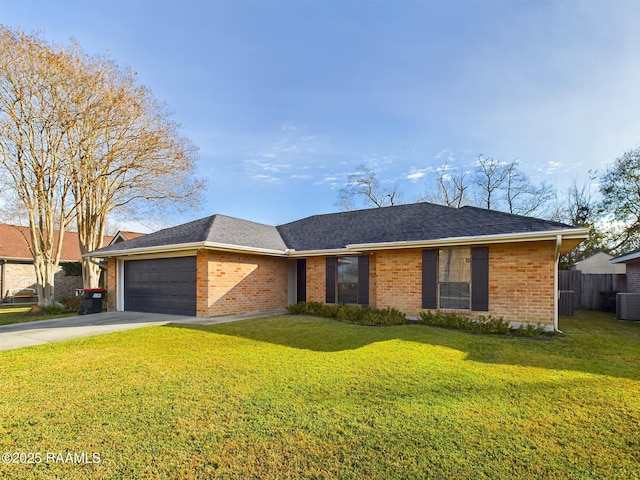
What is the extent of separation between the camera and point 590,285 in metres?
15.7

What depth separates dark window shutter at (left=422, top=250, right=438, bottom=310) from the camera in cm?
1006

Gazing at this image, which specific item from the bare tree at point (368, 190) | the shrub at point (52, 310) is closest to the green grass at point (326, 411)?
the shrub at point (52, 310)

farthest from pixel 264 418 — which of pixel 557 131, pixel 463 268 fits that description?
pixel 557 131

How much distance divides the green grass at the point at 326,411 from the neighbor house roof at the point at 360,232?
A: 345 cm

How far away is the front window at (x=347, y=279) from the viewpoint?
12.5 m

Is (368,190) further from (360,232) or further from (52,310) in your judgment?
(52,310)

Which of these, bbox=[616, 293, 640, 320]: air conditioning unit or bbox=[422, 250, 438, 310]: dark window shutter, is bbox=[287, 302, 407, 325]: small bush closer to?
bbox=[422, 250, 438, 310]: dark window shutter

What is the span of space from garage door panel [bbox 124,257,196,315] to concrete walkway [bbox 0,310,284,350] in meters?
0.52

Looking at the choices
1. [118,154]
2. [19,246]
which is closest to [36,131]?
[118,154]

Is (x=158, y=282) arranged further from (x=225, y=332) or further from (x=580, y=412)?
(x=580, y=412)

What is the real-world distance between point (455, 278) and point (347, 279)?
401cm

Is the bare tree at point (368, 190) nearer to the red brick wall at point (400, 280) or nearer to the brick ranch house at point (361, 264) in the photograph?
the brick ranch house at point (361, 264)

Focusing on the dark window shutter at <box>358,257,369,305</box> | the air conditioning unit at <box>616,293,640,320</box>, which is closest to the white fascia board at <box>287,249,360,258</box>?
the dark window shutter at <box>358,257,369,305</box>

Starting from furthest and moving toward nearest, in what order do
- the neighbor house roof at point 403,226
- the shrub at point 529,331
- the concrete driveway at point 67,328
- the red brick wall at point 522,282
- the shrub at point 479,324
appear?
1. the neighbor house roof at point 403,226
2. the red brick wall at point 522,282
3. the shrub at point 479,324
4. the shrub at point 529,331
5. the concrete driveway at point 67,328
